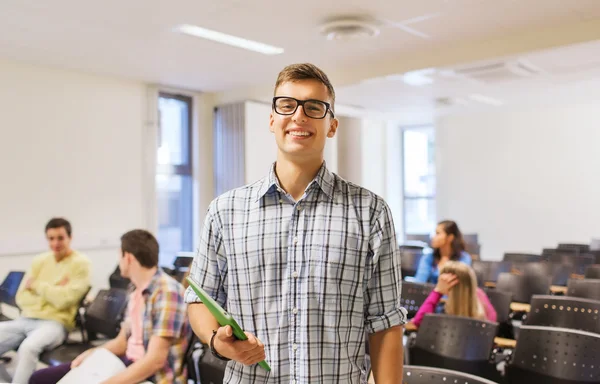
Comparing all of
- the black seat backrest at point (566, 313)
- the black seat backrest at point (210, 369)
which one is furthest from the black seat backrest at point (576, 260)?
the black seat backrest at point (210, 369)

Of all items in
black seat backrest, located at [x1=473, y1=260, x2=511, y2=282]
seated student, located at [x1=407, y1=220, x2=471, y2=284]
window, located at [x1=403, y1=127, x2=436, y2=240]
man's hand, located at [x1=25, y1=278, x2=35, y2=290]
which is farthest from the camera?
window, located at [x1=403, y1=127, x2=436, y2=240]

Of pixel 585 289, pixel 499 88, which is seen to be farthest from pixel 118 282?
pixel 499 88

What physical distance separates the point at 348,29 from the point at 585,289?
3.02 m

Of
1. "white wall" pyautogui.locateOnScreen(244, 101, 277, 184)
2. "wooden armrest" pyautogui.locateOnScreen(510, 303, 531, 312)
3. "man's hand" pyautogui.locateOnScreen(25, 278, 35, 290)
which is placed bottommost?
"wooden armrest" pyautogui.locateOnScreen(510, 303, 531, 312)

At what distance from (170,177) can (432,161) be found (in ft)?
20.3

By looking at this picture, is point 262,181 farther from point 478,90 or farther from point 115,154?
point 478,90

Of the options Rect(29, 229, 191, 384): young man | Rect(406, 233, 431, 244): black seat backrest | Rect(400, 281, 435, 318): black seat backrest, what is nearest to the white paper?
Rect(29, 229, 191, 384): young man

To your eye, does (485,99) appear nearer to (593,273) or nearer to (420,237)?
(420,237)

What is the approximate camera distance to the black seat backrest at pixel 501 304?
4027mm

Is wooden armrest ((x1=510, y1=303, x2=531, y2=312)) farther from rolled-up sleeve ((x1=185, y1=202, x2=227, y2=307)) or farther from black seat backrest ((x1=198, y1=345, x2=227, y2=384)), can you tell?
rolled-up sleeve ((x1=185, y1=202, x2=227, y2=307))

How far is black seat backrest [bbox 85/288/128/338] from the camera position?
4090mm

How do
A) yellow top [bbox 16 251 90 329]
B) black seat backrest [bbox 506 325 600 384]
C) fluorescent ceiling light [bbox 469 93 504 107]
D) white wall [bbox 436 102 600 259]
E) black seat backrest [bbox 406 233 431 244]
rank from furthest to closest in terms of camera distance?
black seat backrest [bbox 406 233 431 244] → white wall [bbox 436 102 600 259] → fluorescent ceiling light [bbox 469 93 504 107] → yellow top [bbox 16 251 90 329] → black seat backrest [bbox 506 325 600 384]

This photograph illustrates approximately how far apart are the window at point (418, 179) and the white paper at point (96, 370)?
10.1 meters

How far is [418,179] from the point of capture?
12273 millimetres
